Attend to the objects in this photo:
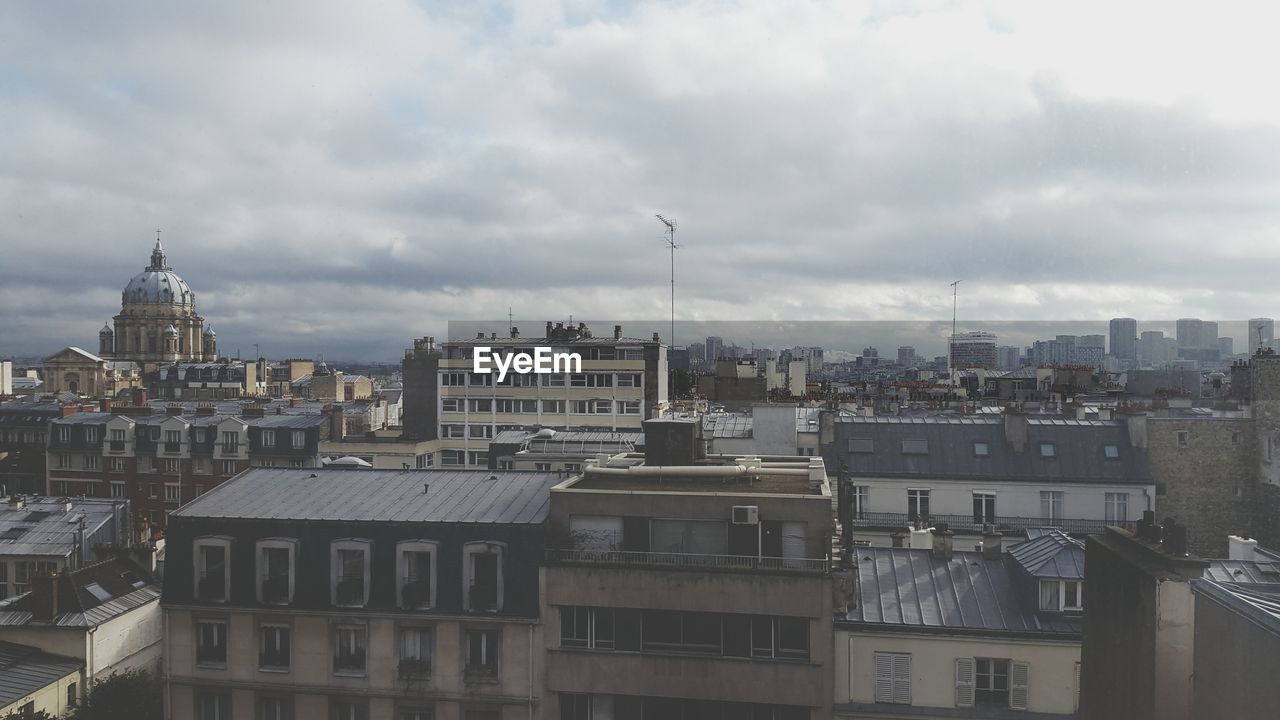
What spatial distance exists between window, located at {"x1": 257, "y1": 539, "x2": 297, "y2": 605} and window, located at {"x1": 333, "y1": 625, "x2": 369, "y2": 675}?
1335mm

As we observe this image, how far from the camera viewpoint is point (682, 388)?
86750 millimetres

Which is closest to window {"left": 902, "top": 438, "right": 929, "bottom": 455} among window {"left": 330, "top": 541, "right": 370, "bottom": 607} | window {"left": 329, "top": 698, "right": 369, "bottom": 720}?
window {"left": 330, "top": 541, "right": 370, "bottom": 607}

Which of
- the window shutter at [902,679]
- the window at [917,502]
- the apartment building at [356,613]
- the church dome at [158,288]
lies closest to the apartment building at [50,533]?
the apartment building at [356,613]

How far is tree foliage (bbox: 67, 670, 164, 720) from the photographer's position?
2141 cm

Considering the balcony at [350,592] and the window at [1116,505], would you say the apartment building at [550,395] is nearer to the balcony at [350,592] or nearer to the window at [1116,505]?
the window at [1116,505]

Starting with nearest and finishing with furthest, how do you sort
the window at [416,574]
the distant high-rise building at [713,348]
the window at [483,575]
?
the window at [483,575] → the window at [416,574] → the distant high-rise building at [713,348]

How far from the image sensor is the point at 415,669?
18.2 m

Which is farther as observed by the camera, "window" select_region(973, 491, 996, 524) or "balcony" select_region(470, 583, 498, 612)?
"window" select_region(973, 491, 996, 524)

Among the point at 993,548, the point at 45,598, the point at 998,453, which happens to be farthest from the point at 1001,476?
the point at 45,598

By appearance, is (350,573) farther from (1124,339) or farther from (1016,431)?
(1124,339)

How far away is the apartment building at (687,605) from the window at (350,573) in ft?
12.8

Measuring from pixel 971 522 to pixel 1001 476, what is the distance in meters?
1.99

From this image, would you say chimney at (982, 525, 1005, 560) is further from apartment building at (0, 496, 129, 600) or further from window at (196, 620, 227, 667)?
apartment building at (0, 496, 129, 600)

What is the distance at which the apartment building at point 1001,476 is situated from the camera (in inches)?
1230
